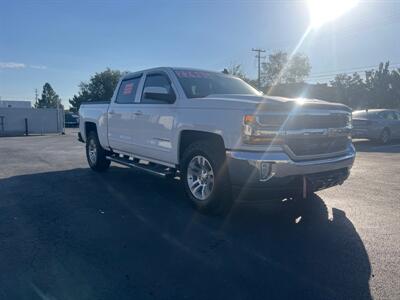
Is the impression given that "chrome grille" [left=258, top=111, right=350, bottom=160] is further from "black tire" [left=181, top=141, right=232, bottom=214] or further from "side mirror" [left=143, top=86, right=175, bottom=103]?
"side mirror" [left=143, top=86, right=175, bottom=103]

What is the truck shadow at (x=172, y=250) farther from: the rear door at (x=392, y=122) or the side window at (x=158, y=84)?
the rear door at (x=392, y=122)

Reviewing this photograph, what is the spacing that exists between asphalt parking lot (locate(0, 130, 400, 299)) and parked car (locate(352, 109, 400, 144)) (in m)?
9.23

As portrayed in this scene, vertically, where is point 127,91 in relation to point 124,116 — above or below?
above

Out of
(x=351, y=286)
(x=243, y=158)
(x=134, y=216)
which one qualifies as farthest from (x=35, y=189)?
(x=351, y=286)

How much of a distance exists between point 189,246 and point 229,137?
1.36m

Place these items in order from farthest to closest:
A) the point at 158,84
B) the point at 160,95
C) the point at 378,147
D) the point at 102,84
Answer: the point at 102,84, the point at 378,147, the point at 158,84, the point at 160,95

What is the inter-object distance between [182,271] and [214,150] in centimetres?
175

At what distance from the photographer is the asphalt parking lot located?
291cm

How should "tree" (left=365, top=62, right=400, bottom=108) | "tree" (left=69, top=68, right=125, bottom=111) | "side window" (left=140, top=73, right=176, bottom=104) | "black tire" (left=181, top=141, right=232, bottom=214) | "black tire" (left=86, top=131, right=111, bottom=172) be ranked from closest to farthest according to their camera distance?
"black tire" (left=181, top=141, right=232, bottom=214) < "side window" (left=140, top=73, right=176, bottom=104) < "black tire" (left=86, top=131, right=111, bottom=172) < "tree" (left=365, top=62, right=400, bottom=108) < "tree" (left=69, top=68, right=125, bottom=111)

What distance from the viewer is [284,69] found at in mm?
67188

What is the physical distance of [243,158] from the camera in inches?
160

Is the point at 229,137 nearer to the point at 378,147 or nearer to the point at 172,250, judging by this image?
the point at 172,250

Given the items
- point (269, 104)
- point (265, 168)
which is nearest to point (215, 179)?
point (265, 168)

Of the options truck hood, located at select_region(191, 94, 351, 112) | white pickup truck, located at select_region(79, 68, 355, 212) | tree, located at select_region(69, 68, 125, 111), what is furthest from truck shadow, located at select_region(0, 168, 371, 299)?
tree, located at select_region(69, 68, 125, 111)
